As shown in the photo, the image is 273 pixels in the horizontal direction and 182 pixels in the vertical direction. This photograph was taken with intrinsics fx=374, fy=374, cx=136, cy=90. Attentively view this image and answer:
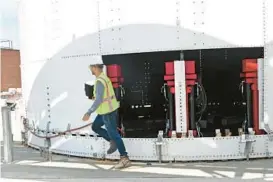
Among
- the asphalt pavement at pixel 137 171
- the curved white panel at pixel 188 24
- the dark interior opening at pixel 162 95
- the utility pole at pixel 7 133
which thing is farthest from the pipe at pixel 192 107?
the utility pole at pixel 7 133

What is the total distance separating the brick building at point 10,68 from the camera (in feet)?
85.7

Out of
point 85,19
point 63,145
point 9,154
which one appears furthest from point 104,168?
point 85,19

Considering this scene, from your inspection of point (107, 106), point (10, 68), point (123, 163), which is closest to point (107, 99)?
point (107, 106)

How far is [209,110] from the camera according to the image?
9.62m

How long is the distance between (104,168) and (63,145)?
162 centimetres

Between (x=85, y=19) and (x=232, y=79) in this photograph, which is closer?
Result: (x=85, y=19)

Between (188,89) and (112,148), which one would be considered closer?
(188,89)

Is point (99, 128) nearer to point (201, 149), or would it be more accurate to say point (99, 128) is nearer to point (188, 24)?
point (201, 149)

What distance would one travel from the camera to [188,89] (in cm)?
664

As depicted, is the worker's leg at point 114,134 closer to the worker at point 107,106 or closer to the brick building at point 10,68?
the worker at point 107,106

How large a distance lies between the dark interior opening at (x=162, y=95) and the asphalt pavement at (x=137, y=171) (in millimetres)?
1971

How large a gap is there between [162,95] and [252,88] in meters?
3.22

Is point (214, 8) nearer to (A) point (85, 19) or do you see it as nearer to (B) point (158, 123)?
(A) point (85, 19)

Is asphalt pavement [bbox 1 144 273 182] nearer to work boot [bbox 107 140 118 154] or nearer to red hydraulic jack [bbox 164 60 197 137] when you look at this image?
work boot [bbox 107 140 118 154]
